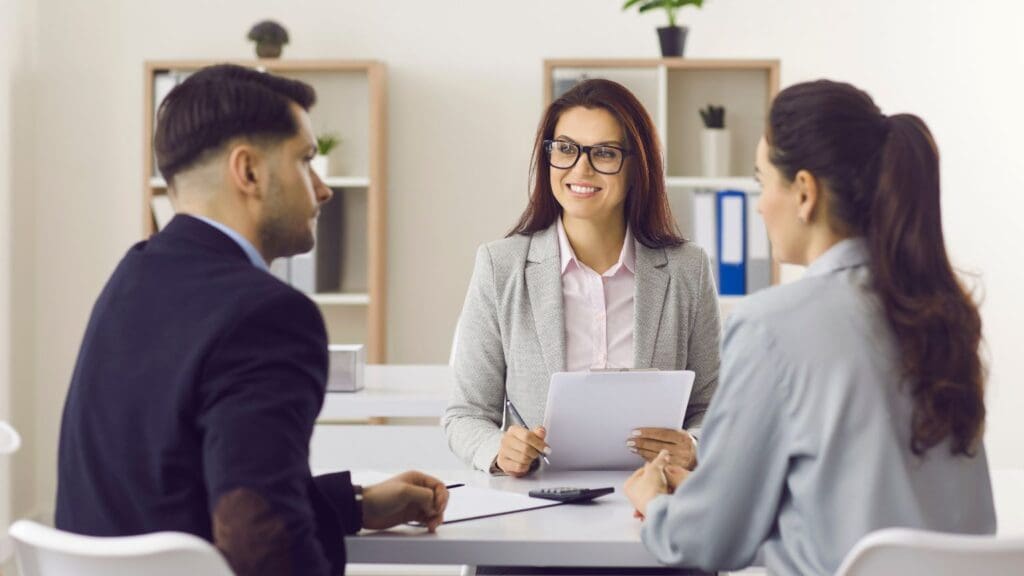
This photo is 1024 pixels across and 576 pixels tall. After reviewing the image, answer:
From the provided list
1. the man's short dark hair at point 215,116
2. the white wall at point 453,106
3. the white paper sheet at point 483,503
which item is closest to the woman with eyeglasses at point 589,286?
the white paper sheet at point 483,503

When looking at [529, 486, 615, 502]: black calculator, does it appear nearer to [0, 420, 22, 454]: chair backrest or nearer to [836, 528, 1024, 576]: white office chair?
[836, 528, 1024, 576]: white office chair

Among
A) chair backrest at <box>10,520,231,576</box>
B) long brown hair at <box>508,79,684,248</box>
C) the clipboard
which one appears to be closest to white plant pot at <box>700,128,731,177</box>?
long brown hair at <box>508,79,684,248</box>

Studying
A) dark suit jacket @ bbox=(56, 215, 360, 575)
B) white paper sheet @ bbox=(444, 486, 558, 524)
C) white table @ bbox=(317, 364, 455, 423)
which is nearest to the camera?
dark suit jacket @ bbox=(56, 215, 360, 575)

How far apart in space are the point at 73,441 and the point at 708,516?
2.52 feet

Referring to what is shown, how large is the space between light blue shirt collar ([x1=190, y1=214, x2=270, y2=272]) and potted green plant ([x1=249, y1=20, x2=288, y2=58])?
3123 mm

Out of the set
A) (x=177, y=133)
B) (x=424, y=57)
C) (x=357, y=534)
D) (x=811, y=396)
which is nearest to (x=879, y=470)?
(x=811, y=396)

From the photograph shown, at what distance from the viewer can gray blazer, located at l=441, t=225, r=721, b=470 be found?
7.55 ft

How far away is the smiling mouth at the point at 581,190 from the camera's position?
7.59ft

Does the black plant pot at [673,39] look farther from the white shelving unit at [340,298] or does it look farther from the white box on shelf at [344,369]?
the white box on shelf at [344,369]

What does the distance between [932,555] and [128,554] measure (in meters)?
0.82

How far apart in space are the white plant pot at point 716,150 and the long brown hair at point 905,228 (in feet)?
9.49

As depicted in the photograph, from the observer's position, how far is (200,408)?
1.37 m

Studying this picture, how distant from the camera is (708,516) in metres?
1.51

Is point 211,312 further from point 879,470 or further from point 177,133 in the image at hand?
point 879,470
